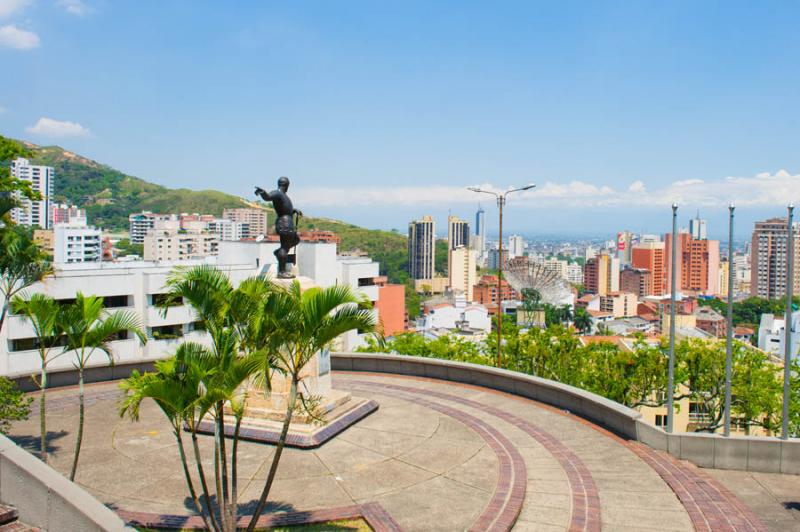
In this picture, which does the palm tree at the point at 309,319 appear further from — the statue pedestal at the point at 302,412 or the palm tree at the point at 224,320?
the statue pedestal at the point at 302,412

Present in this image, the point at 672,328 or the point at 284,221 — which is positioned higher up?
the point at 284,221

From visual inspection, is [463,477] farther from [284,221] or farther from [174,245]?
[174,245]

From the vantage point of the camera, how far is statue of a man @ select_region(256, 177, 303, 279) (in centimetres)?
1438

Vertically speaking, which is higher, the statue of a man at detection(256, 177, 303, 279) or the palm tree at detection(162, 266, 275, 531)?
the statue of a man at detection(256, 177, 303, 279)

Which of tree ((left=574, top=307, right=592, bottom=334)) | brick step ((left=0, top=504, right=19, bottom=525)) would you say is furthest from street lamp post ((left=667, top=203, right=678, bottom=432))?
tree ((left=574, top=307, right=592, bottom=334))

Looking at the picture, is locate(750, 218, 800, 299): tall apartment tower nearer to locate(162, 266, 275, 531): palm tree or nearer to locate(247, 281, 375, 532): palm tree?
locate(247, 281, 375, 532): palm tree

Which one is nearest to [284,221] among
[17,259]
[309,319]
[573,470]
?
[17,259]

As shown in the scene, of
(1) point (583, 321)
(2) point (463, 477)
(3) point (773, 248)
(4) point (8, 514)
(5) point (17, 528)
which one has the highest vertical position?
(3) point (773, 248)

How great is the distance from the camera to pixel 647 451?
12.5m

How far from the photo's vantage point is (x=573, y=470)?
11.6 metres

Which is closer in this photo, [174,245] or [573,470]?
[573,470]

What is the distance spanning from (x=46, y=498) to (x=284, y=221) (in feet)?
26.6

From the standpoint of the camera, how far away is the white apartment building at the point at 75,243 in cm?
10994

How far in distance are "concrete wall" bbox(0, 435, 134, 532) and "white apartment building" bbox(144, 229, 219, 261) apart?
142m
